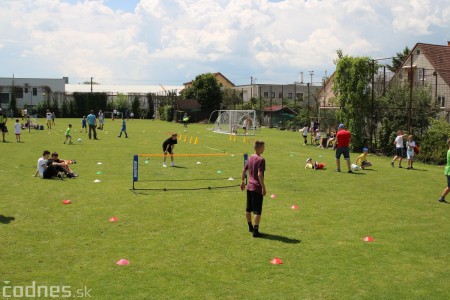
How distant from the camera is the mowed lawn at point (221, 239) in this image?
6395 millimetres

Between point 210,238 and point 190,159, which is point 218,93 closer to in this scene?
point 190,159

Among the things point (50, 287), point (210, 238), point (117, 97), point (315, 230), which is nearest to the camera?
point (50, 287)

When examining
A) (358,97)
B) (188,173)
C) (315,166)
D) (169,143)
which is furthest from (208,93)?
(188,173)

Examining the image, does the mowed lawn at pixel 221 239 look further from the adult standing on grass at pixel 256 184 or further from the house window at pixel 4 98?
the house window at pixel 4 98

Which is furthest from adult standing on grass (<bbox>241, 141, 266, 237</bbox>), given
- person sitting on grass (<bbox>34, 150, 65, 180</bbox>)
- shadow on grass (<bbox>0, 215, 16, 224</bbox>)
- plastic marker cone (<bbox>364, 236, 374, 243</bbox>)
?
person sitting on grass (<bbox>34, 150, 65, 180</bbox>)

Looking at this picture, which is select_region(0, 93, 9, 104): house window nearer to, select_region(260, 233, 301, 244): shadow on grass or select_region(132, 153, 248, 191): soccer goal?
select_region(132, 153, 248, 191): soccer goal

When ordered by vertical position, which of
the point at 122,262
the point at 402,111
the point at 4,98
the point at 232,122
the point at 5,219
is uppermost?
the point at 4,98

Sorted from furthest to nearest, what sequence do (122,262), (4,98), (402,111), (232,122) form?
(4,98) → (232,122) → (402,111) → (122,262)

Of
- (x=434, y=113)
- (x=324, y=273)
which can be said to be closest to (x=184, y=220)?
(x=324, y=273)

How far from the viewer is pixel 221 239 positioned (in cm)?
853

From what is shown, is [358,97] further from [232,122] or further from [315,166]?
[232,122]

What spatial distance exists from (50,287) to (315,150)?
2266 centimetres

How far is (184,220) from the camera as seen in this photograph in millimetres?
9852

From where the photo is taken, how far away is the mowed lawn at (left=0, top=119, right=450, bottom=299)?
21.0 feet
